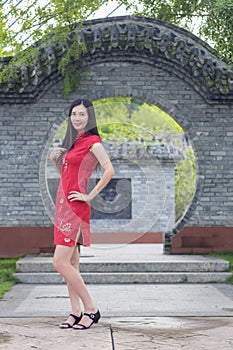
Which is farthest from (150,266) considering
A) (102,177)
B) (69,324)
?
(102,177)

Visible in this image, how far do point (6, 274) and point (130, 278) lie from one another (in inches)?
65.0

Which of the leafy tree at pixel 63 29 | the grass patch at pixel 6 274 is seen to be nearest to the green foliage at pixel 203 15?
the leafy tree at pixel 63 29

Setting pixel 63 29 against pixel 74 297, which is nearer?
pixel 74 297

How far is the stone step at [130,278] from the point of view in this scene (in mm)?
10062

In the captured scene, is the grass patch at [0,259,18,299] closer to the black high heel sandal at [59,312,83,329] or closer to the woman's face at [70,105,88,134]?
the black high heel sandal at [59,312,83,329]

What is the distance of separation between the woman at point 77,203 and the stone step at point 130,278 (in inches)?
154

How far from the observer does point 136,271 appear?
34.3 feet

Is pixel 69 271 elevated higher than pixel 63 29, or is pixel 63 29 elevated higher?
pixel 63 29

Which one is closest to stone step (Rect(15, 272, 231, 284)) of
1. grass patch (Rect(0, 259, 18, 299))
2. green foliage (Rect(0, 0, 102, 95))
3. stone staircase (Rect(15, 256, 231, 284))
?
stone staircase (Rect(15, 256, 231, 284))

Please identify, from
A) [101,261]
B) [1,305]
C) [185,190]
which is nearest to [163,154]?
[185,190]

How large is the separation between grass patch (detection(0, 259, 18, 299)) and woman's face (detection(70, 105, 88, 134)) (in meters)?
3.01

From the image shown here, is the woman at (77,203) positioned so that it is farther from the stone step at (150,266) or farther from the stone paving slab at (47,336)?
the stone step at (150,266)

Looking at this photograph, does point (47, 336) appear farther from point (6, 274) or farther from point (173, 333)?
point (6, 274)

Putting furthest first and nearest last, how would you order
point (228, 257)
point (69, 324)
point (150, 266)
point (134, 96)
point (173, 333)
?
point (134, 96)
point (228, 257)
point (150, 266)
point (69, 324)
point (173, 333)
